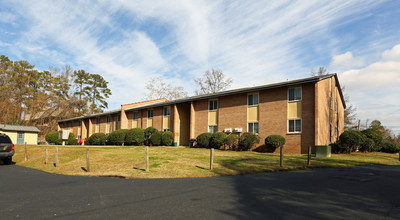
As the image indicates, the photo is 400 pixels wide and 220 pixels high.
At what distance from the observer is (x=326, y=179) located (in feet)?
33.8

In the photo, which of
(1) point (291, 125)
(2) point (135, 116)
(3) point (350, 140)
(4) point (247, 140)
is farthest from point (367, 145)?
(2) point (135, 116)

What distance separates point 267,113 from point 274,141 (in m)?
3.07

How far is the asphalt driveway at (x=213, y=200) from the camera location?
5742mm

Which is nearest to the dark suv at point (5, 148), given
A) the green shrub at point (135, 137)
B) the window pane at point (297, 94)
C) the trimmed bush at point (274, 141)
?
the green shrub at point (135, 137)

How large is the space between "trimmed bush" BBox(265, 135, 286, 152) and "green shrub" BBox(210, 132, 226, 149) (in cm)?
429

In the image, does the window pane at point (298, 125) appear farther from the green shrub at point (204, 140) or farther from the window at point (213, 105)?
the window at point (213, 105)

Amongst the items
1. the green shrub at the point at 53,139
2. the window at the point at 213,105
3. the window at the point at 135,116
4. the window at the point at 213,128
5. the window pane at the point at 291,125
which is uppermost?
the window at the point at 213,105

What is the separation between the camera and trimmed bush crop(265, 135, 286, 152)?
23.0 meters

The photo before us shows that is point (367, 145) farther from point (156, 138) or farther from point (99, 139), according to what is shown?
point (99, 139)

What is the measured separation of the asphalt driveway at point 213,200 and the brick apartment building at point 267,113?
43.0ft

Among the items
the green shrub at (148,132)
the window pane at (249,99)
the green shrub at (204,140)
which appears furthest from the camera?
the green shrub at (148,132)

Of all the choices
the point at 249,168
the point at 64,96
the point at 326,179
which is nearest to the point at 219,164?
the point at 249,168

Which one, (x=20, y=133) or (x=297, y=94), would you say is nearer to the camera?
(x=297, y=94)

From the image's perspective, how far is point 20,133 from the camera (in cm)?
4550
